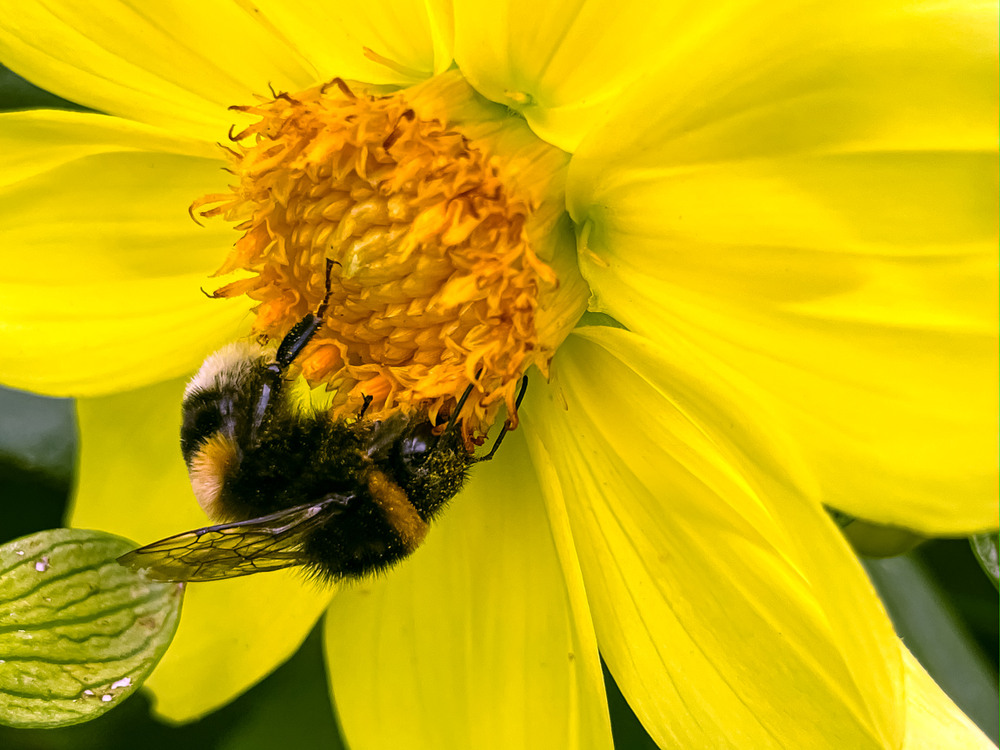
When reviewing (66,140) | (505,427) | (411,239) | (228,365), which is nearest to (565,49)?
(411,239)

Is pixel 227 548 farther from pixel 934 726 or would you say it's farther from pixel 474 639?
pixel 934 726

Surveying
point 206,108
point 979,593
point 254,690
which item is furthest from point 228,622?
point 979,593

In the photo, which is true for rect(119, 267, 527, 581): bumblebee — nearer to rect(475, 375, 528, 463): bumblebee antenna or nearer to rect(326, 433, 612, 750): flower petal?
rect(475, 375, 528, 463): bumblebee antenna

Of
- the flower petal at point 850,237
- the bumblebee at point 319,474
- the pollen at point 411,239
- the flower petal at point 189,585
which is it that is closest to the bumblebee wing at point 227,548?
the bumblebee at point 319,474

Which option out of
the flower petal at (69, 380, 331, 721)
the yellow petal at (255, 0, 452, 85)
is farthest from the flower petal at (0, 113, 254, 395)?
the yellow petal at (255, 0, 452, 85)

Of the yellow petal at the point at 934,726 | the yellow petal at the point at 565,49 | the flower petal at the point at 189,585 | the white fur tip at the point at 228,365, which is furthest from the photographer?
the flower petal at the point at 189,585

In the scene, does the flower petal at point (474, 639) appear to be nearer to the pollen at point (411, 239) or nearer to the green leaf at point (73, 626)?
the pollen at point (411, 239)

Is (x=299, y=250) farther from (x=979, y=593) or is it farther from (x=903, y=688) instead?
(x=979, y=593)
